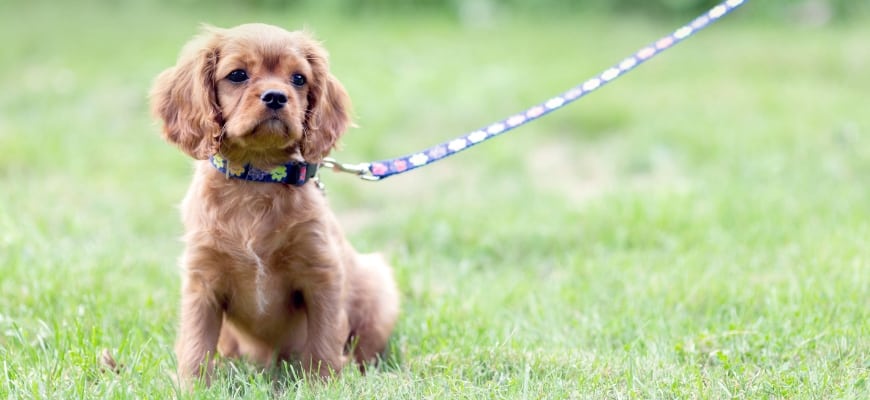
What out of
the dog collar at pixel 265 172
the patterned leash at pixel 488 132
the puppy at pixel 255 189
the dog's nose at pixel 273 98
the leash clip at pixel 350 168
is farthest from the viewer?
the patterned leash at pixel 488 132

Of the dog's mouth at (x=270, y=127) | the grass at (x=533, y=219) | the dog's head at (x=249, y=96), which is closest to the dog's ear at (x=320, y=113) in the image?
the dog's head at (x=249, y=96)

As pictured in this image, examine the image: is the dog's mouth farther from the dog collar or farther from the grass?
the grass

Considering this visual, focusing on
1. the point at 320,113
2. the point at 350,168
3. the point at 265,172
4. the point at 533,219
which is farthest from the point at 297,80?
the point at 533,219

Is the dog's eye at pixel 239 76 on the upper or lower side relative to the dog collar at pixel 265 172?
upper

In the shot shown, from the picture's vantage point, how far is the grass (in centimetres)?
317

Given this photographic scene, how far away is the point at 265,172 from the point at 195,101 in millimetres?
307

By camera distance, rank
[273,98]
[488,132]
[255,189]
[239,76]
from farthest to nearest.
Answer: [488,132]
[255,189]
[239,76]
[273,98]

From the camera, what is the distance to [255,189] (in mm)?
3109

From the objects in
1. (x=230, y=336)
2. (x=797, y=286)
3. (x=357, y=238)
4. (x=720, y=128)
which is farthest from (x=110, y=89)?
(x=797, y=286)

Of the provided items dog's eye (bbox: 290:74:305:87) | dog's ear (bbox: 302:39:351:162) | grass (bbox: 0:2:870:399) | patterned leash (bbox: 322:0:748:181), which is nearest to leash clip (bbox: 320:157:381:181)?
patterned leash (bbox: 322:0:748:181)

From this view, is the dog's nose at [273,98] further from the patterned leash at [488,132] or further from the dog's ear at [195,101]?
the patterned leash at [488,132]

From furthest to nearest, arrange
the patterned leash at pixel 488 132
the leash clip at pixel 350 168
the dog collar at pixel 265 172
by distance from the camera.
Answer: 1. the patterned leash at pixel 488 132
2. the leash clip at pixel 350 168
3. the dog collar at pixel 265 172

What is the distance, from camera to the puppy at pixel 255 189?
2.99 m

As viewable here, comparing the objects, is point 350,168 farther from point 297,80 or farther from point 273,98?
point 273,98
